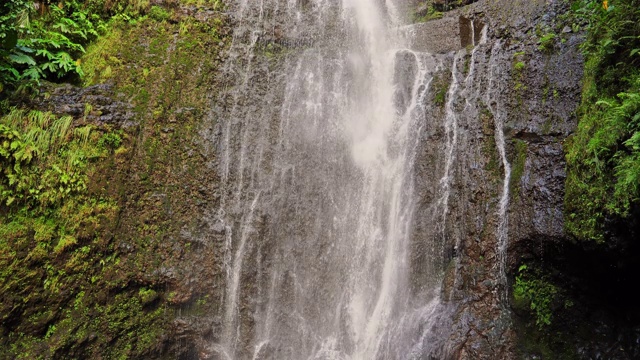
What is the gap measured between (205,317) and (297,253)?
73.6 inches

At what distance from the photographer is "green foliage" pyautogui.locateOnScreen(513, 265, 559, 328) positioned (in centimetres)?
536

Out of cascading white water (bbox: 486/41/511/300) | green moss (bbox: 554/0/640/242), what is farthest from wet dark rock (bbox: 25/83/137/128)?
green moss (bbox: 554/0/640/242)

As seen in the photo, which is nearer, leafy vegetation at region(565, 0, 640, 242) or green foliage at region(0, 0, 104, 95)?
leafy vegetation at region(565, 0, 640, 242)

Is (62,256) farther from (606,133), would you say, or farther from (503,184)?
(606,133)

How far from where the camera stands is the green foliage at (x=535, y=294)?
5355 millimetres

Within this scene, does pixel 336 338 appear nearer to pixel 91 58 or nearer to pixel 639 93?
pixel 639 93

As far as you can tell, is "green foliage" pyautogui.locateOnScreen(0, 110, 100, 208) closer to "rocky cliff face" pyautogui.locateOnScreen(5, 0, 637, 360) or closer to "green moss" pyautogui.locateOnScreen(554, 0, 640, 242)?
"rocky cliff face" pyautogui.locateOnScreen(5, 0, 637, 360)

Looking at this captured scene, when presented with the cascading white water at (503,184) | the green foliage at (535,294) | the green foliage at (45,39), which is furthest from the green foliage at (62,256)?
the green foliage at (535,294)

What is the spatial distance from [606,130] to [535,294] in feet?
7.96

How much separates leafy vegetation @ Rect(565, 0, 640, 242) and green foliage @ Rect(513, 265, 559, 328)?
85 cm

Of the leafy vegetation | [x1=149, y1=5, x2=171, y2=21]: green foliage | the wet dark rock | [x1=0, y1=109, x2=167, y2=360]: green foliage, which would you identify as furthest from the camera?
[x1=149, y1=5, x2=171, y2=21]: green foliage

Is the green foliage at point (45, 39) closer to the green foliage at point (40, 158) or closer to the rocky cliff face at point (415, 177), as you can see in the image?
the rocky cliff face at point (415, 177)

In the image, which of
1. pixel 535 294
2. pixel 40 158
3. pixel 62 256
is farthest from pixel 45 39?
pixel 535 294

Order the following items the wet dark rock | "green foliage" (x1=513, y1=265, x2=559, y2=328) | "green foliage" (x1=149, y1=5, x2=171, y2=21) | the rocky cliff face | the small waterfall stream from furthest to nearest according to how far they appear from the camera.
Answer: "green foliage" (x1=149, y1=5, x2=171, y2=21) < the small waterfall stream < the wet dark rock < the rocky cliff face < "green foliage" (x1=513, y1=265, x2=559, y2=328)
